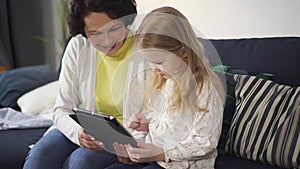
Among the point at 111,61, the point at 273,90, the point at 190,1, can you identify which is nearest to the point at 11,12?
the point at 190,1

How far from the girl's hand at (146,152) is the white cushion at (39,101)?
1035mm

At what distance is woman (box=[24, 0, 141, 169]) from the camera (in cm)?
150

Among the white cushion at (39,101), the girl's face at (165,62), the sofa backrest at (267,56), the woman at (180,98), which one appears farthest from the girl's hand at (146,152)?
the white cushion at (39,101)

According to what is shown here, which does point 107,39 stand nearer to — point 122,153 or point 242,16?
point 122,153

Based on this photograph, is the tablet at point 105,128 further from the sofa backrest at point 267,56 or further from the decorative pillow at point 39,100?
the decorative pillow at point 39,100

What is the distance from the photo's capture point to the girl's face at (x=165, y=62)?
1272 millimetres

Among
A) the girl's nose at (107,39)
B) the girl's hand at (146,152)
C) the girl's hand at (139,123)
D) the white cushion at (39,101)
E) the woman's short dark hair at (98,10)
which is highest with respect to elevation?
the woman's short dark hair at (98,10)

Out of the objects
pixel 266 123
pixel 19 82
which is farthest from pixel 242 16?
pixel 19 82

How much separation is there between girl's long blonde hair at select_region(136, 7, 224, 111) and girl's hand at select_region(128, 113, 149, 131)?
0.43 feet

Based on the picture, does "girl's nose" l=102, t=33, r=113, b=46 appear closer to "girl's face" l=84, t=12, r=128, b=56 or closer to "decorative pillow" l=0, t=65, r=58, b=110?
"girl's face" l=84, t=12, r=128, b=56

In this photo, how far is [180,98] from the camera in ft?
4.35

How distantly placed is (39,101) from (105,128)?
1.14 metres

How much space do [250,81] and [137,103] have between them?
0.42m

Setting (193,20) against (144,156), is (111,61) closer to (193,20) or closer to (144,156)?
(144,156)
